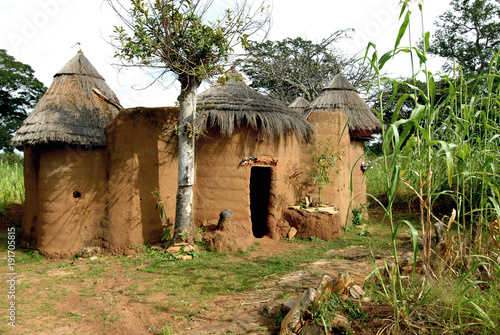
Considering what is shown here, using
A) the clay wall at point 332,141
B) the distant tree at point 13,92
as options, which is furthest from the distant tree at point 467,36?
the distant tree at point 13,92

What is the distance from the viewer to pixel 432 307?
2.76m

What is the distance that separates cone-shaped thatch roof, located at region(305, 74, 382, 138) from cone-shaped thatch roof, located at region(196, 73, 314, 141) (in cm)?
216

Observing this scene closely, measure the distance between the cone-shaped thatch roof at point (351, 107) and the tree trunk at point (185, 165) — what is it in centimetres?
403

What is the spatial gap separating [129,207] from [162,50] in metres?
2.77

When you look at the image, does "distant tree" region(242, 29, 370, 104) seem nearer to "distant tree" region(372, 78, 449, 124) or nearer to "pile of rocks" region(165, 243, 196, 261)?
"distant tree" region(372, 78, 449, 124)

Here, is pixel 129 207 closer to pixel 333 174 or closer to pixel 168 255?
pixel 168 255

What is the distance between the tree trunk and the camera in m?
6.24

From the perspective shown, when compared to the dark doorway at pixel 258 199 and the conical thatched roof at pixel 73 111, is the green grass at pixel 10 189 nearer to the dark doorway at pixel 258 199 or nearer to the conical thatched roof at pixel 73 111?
the conical thatched roof at pixel 73 111

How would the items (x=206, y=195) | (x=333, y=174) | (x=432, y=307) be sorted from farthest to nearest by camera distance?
(x=333, y=174) → (x=206, y=195) → (x=432, y=307)

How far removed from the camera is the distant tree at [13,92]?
58.9 ft

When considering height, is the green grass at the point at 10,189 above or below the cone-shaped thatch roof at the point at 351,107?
below

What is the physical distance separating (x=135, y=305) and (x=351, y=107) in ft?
26.8

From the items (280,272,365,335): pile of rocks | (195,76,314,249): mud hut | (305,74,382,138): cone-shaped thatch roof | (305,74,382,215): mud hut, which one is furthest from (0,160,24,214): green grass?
(280,272,365,335): pile of rocks

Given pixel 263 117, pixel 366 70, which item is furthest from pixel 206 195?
pixel 366 70
